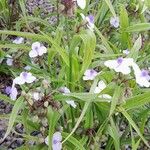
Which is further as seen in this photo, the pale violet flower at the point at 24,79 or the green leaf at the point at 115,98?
the pale violet flower at the point at 24,79

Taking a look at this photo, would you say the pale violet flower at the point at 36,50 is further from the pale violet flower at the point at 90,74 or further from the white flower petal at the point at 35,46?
the pale violet flower at the point at 90,74

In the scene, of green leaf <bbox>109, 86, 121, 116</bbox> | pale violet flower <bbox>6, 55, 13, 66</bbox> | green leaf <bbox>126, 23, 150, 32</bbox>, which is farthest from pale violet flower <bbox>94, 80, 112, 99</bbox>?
pale violet flower <bbox>6, 55, 13, 66</bbox>

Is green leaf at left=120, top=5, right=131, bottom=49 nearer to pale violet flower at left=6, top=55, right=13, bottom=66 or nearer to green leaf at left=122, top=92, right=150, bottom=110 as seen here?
green leaf at left=122, top=92, right=150, bottom=110

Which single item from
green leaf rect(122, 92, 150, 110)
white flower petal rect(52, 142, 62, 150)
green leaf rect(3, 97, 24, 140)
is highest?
green leaf rect(122, 92, 150, 110)

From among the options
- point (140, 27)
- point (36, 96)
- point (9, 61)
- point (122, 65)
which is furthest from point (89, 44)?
point (9, 61)

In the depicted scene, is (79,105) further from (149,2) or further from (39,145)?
(149,2)

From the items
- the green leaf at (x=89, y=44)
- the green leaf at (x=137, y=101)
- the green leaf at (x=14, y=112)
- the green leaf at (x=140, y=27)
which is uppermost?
the green leaf at (x=89, y=44)

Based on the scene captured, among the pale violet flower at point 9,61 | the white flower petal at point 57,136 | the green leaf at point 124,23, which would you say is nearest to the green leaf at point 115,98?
the white flower petal at point 57,136

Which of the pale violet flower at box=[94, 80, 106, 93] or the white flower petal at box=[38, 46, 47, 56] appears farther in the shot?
the white flower petal at box=[38, 46, 47, 56]

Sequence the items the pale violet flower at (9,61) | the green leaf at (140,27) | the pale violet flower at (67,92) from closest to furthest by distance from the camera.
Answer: the pale violet flower at (67,92) → the green leaf at (140,27) → the pale violet flower at (9,61)

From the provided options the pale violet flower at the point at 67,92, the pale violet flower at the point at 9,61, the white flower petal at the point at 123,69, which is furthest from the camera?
the pale violet flower at the point at 9,61

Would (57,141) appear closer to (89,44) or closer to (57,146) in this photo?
(57,146)
